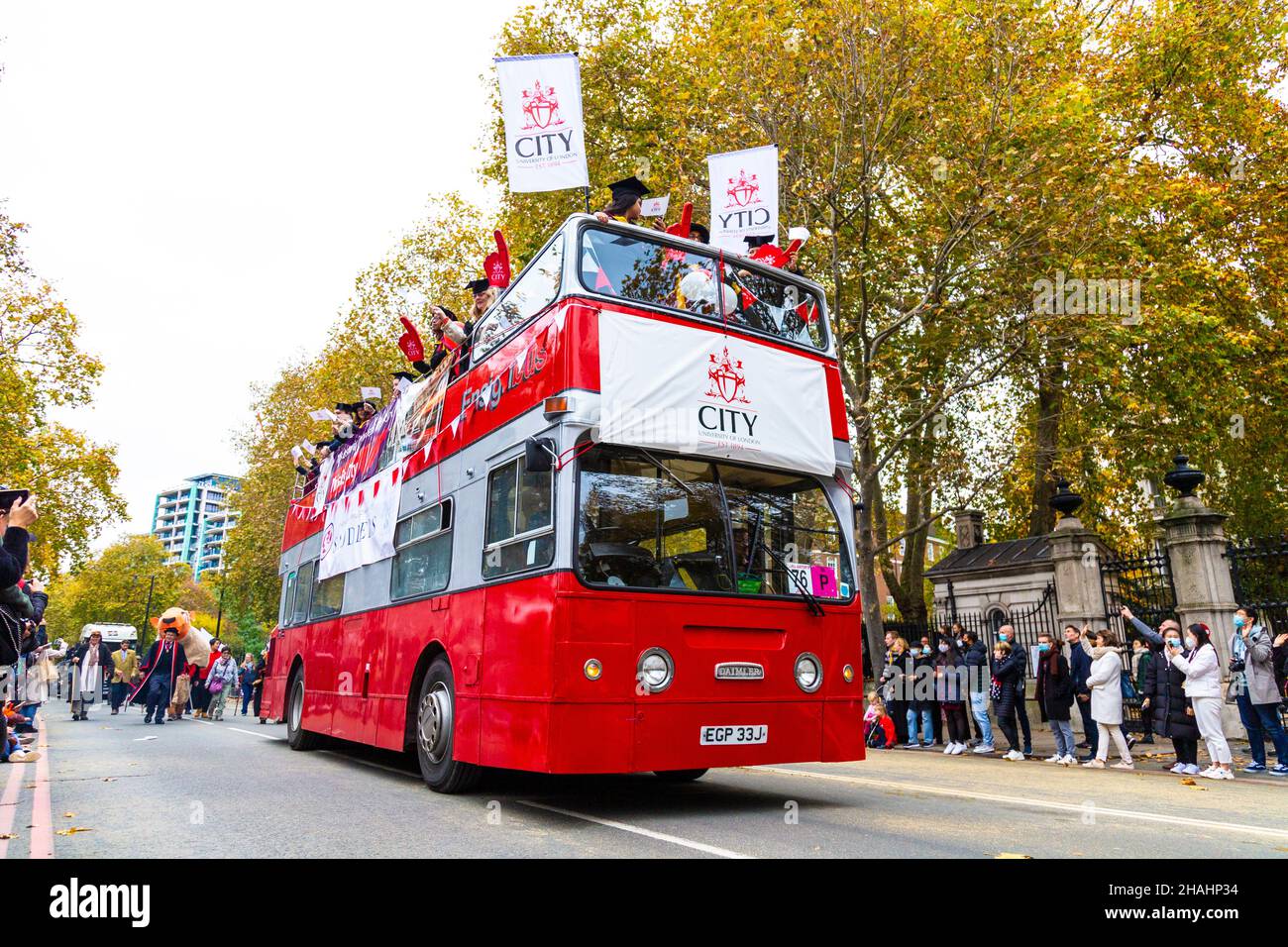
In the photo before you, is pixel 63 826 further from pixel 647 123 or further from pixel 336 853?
pixel 647 123

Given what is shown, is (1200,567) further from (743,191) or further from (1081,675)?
(743,191)

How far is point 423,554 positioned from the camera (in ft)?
27.1

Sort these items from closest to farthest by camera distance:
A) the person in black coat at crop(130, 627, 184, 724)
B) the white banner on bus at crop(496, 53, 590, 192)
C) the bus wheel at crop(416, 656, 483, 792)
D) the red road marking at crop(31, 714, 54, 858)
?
the red road marking at crop(31, 714, 54, 858)
the bus wheel at crop(416, 656, 483, 792)
the white banner on bus at crop(496, 53, 590, 192)
the person in black coat at crop(130, 627, 184, 724)

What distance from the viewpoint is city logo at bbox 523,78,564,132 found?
9.01 metres

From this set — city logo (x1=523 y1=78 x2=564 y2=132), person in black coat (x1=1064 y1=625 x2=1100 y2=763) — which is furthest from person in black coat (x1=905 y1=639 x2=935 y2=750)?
city logo (x1=523 y1=78 x2=564 y2=132)

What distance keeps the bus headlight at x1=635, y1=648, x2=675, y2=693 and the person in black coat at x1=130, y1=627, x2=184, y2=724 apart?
55.8ft

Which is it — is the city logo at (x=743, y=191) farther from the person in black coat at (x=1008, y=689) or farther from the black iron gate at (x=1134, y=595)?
the black iron gate at (x=1134, y=595)

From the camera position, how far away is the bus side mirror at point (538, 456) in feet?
19.7

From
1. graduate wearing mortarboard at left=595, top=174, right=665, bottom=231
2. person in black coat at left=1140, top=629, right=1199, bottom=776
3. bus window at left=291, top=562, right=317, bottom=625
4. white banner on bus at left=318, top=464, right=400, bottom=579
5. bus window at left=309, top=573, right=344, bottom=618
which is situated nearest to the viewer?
graduate wearing mortarboard at left=595, top=174, right=665, bottom=231

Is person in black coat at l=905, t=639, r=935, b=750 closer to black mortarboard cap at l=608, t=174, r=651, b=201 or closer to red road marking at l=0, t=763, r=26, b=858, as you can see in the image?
black mortarboard cap at l=608, t=174, r=651, b=201

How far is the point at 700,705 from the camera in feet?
19.7

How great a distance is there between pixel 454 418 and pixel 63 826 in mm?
4264

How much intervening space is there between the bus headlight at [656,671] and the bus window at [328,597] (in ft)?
19.6

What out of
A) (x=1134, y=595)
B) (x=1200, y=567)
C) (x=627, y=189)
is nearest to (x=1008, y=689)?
(x=1200, y=567)
